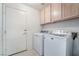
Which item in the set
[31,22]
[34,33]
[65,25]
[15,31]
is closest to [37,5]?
[31,22]

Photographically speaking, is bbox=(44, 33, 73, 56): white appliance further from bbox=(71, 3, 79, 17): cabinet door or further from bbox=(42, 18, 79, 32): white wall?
bbox=(71, 3, 79, 17): cabinet door

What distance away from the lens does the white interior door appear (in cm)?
A: 161

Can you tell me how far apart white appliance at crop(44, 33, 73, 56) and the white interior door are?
404mm

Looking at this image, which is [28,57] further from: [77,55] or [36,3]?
[36,3]

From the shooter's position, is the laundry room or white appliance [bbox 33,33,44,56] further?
white appliance [bbox 33,33,44,56]

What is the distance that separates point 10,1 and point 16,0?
10 centimetres

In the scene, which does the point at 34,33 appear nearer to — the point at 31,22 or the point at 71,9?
the point at 31,22

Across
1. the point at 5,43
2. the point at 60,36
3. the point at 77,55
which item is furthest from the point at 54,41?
the point at 5,43

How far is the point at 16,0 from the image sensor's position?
1557mm

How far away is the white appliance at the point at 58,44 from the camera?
1520 millimetres

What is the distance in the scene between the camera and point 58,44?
5.23 feet

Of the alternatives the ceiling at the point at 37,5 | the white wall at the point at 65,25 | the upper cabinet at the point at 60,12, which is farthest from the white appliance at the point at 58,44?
the ceiling at the point at 37,5

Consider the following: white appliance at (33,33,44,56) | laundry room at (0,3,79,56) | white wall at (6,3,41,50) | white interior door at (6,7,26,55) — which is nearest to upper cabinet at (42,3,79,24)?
laundry room at (0,3,79,56)

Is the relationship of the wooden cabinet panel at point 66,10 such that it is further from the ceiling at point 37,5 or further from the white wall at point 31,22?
the white wall at point 31,22
